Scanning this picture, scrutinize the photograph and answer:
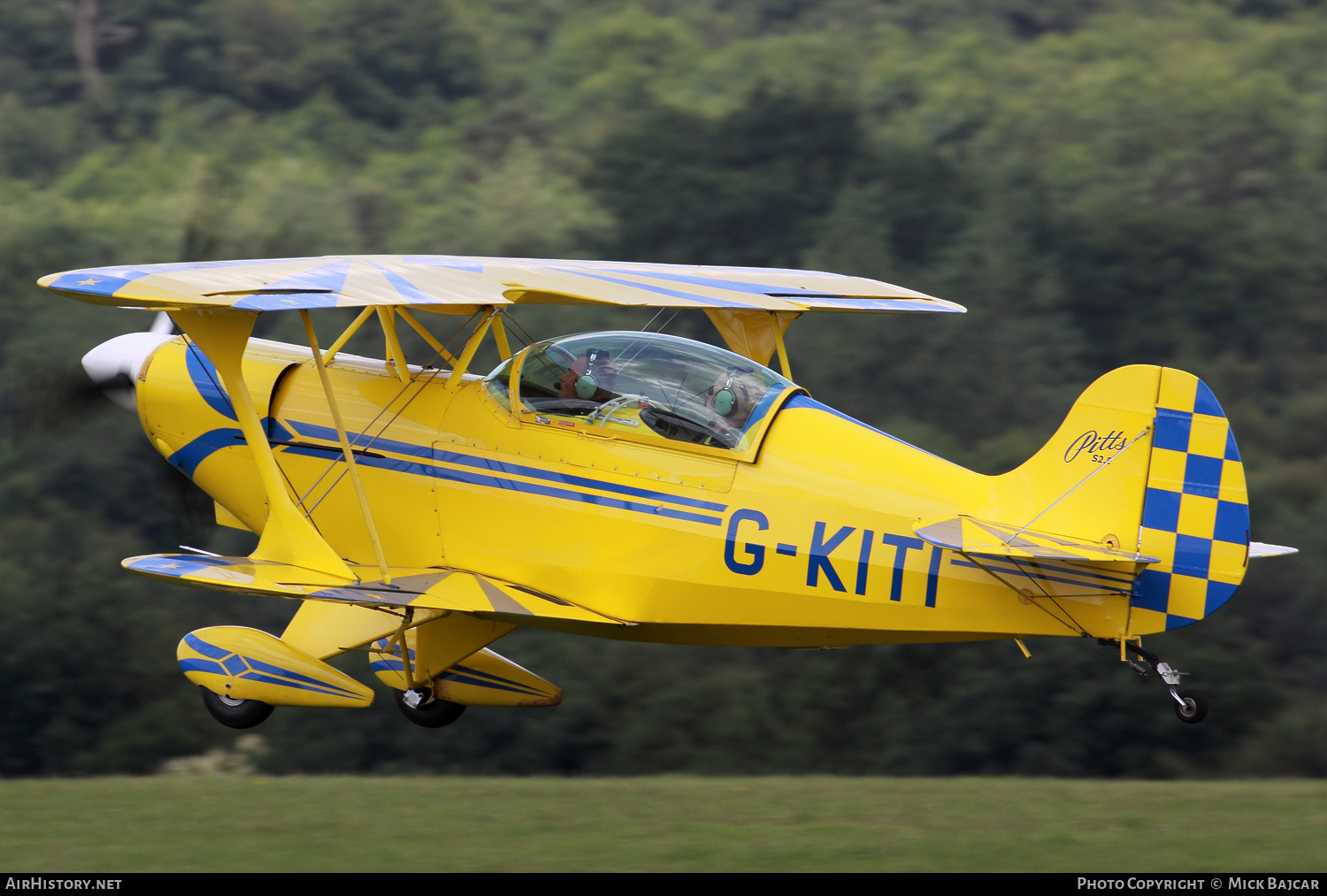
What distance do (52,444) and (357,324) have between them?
31.0 metres

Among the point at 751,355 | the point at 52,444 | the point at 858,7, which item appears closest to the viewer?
the point at 751,355

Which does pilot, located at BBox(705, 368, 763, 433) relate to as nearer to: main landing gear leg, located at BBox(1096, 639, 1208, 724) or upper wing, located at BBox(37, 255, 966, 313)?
upper wing, located at BBox(37, 255, 966, 313)

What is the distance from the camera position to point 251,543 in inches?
1319

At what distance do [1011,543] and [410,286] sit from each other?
336cm

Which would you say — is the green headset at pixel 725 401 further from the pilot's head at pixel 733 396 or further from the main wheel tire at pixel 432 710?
the main wheel tire at pixel 432 710

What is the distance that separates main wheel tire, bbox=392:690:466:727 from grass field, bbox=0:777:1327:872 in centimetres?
42

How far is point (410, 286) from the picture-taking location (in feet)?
26.7

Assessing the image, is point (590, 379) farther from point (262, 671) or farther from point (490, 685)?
point (262, 671)

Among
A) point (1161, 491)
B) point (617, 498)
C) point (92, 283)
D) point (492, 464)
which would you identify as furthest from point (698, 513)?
point (92, 283)

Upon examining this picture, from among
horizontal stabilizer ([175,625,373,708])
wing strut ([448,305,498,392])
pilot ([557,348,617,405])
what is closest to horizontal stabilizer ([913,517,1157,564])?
pilot ([557,348,617,405])

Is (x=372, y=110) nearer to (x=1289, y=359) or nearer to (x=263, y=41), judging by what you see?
(x=263, y=41)

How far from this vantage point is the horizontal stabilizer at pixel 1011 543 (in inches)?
292

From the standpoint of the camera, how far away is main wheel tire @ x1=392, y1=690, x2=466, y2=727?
391 inches

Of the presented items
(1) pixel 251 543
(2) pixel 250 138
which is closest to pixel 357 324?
(1) pixel 251 543
